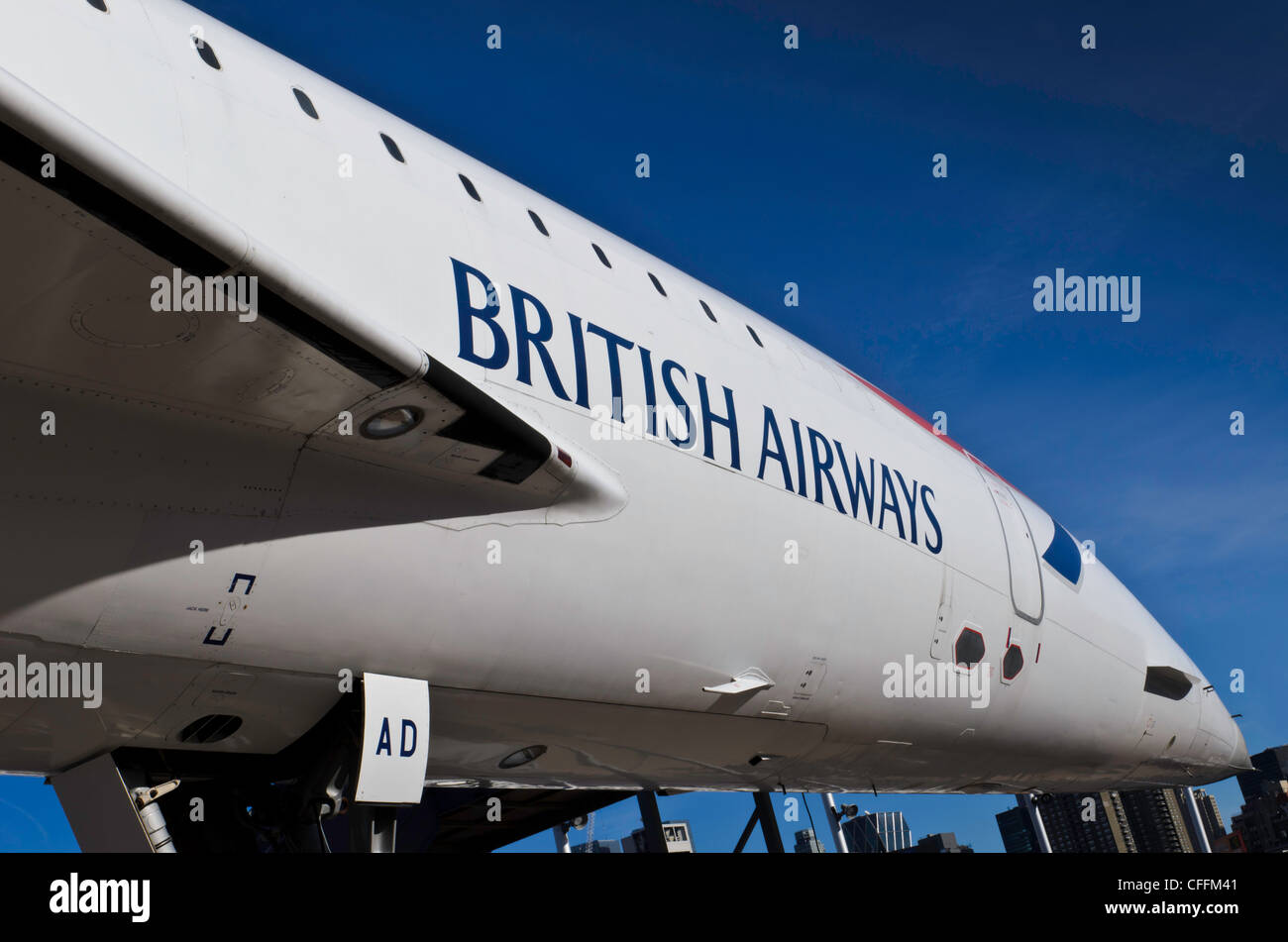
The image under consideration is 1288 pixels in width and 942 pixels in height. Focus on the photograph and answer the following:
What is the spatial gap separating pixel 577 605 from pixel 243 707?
1709 millimetres

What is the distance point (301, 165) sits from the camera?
4953 millimetres

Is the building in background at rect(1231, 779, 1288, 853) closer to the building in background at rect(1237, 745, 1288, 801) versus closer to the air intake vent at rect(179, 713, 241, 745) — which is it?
the building in background at rect(1237, 745, 1288, 801)

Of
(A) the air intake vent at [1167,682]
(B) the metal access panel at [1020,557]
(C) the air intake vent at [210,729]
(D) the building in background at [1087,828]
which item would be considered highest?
(B) the metal access panel at [1020,557]

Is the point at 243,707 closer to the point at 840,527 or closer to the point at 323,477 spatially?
the point at 323,477

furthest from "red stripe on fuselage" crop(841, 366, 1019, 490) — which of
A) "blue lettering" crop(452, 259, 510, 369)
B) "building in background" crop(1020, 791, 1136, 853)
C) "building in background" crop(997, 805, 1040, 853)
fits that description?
"building in background" crop(997, 805, 1040, 853)

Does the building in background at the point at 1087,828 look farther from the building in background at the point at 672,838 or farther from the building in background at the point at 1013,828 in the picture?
the building in background at the point at 672,838

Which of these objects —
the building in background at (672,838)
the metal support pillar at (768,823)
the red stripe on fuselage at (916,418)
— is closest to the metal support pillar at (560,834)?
Answer: the building in background at (672,838)

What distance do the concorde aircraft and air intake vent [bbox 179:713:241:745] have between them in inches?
1.1

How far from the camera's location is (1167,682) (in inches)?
480

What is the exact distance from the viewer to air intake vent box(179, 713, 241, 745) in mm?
5367

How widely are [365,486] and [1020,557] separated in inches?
261

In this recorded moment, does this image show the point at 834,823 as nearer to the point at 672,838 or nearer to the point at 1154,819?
the point at 672,838

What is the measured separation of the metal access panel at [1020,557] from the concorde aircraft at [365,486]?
1.31 m

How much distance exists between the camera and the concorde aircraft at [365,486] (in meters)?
4.06
